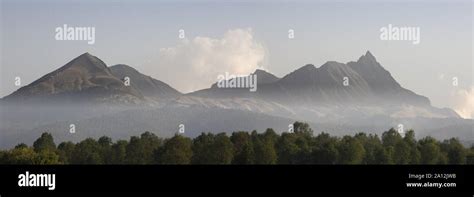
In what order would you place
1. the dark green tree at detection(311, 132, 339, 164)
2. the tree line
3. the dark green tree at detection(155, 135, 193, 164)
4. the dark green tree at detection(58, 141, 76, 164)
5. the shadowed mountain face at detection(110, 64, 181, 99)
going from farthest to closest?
1. the dark green tree at detection(58, 141, 76, 164)
2. the dark green tree at detection(155, 135, 193, 164)
3. the tree line
4. the dark green tree at detection(311, 132, 339, 164)
5. the shadowed mountain face at detection(110, 64, 181, 99)

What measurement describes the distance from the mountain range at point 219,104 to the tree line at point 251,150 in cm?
108

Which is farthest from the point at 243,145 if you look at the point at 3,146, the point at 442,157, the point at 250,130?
the point at 3,146

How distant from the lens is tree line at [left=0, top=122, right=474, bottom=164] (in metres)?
49.5

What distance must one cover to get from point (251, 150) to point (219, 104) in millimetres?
4883

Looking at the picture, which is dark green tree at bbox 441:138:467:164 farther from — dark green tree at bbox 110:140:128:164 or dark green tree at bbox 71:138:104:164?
dark green tree at bbox 71:138:104:164

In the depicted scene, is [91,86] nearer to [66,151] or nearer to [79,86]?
[79,86]

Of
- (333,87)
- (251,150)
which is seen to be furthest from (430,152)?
(251,150)

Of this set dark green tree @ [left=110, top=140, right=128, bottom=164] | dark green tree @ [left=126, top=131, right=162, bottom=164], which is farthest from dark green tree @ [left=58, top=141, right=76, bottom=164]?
dark green tree @ [left=126, top=131, right=162, bottom=164]

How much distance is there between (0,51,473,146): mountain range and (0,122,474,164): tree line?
1081 mm

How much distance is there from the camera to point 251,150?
169 feet
